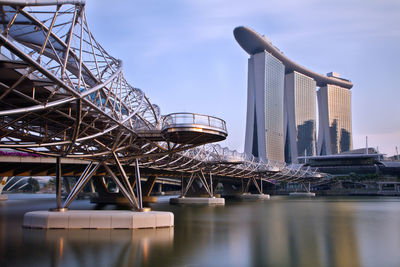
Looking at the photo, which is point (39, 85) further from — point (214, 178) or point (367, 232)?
point (214, 178)

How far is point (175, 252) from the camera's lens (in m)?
21.0

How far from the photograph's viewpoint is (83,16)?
23203mm

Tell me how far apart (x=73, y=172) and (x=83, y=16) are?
1887 inches

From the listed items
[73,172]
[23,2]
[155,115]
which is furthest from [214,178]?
[23,2]

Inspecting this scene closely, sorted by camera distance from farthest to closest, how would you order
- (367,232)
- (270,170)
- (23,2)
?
1. (270,170)
2. (367,232)
3. (23,2)

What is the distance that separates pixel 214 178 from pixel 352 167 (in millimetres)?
111463

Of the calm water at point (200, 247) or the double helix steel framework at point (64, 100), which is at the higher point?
the double helix steel framework at point (64, 100)

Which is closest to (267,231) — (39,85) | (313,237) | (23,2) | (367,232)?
(313,237)

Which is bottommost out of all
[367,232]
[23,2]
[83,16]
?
[367,232]

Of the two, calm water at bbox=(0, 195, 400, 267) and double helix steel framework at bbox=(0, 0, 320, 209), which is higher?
double helix steel framework at bbox=(0, 0, 320, 209)

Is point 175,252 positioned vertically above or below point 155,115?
below

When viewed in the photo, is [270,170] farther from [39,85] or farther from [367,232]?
[39,85]

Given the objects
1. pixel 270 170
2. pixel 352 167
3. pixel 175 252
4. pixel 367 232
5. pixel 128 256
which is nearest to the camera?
pixel 128 256

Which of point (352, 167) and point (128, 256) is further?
point (352, 167)
